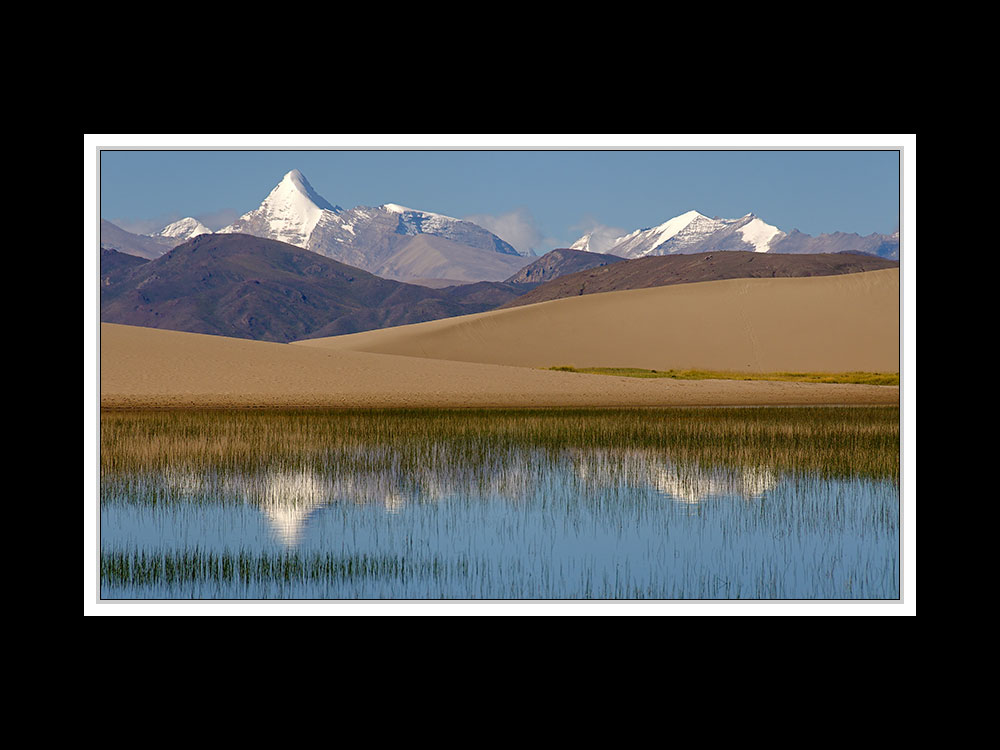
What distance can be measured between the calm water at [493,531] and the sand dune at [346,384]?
499 inches

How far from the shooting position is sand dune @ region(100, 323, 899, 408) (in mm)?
27188

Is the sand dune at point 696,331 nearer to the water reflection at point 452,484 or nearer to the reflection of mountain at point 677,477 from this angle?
the reflection of mountain at point 677,477

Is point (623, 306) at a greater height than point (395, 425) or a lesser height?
greater

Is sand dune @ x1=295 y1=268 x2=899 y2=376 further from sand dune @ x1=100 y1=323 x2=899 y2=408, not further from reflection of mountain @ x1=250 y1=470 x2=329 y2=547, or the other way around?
reflection of mountain @ x1=250 y1=470 x2=329 y2=547

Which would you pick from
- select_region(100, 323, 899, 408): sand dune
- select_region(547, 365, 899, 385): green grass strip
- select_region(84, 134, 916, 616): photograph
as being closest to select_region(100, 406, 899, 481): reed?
select_region(84, 134, 916, 616): photograph

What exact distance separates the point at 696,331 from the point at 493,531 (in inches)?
2115

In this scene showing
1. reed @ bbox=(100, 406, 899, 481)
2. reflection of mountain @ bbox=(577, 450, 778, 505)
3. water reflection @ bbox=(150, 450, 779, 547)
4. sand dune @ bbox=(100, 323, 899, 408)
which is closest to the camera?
water reflection @ bbox=(150, 450, 779, 547)

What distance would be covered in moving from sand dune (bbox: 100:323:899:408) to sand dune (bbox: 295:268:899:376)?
18256 millimetres

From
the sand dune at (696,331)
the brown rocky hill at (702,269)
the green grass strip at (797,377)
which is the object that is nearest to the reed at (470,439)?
the green grass strip at (797,377)

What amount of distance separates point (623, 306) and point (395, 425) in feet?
176

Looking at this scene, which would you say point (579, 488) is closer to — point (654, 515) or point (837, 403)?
point (654, 515)

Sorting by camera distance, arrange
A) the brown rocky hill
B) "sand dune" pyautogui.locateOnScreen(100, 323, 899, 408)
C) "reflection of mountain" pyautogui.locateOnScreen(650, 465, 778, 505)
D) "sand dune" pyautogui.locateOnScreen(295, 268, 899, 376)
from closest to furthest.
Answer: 1. "reflection of mountain" pyautogui.locateOnScreen(650, 465, 778, 505)
2. "sand dune" pyautogui.locateOnScreen(100, 323, 899, 408)
3. "sand dune" pyautogui.locateOnScreen(295, 268, 899, 376)
4. the brown rocky hill
